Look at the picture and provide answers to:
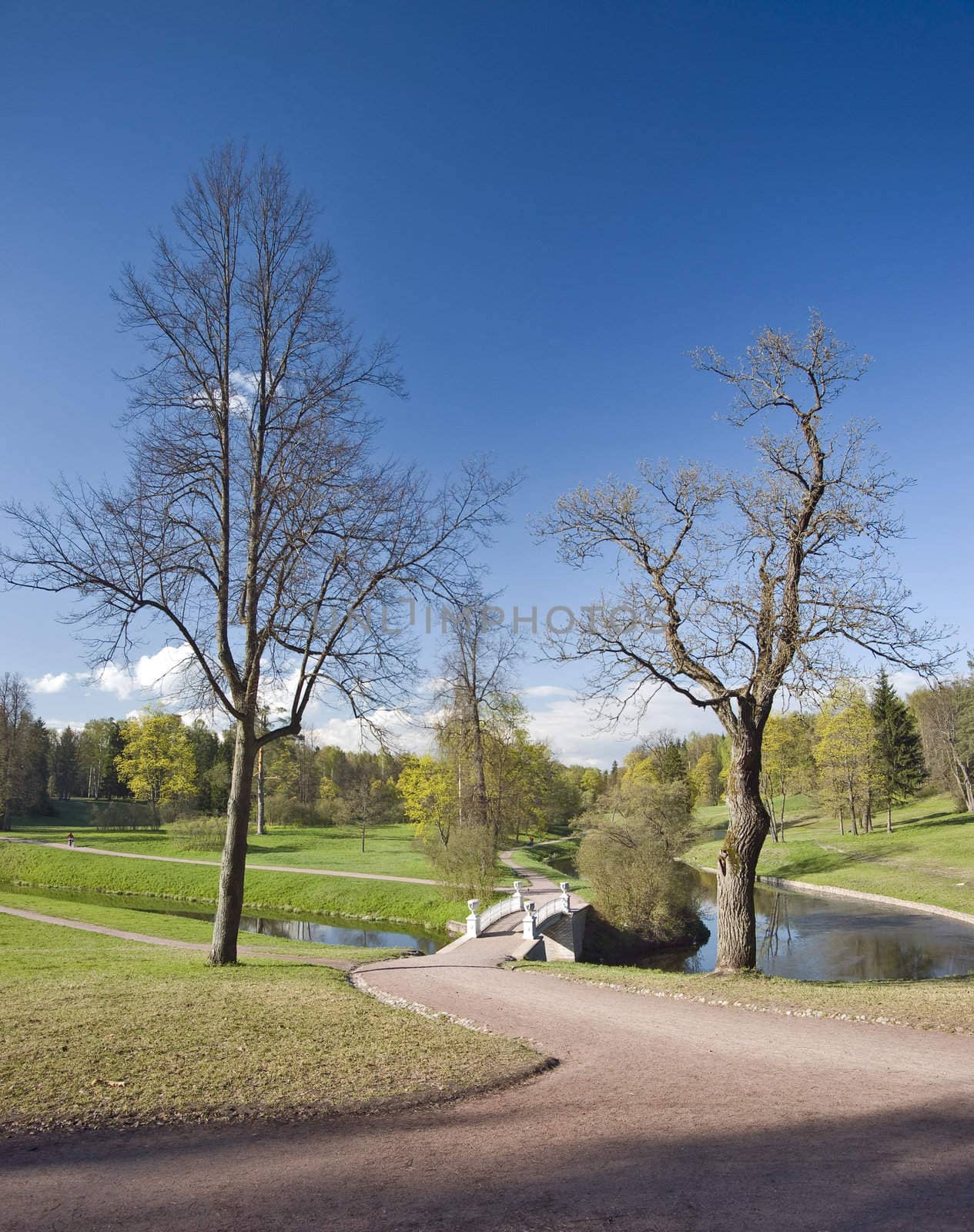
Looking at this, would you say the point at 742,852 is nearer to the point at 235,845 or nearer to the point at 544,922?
the point at 235,845

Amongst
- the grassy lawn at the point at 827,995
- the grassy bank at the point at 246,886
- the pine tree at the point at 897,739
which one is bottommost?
the grassy bank at the point at 246,886

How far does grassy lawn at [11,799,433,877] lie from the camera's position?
→ 4103 cm

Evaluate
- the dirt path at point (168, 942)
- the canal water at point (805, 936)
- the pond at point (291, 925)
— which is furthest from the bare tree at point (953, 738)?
the dirt path at point (168, 942)

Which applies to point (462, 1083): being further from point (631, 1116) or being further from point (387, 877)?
point (387, 877)

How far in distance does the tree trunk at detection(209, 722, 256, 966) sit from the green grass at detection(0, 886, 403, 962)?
15.7ft

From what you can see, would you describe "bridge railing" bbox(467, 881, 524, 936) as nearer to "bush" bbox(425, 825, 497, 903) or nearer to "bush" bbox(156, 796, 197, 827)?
"bush" bbox(425, 825, 497, 903)

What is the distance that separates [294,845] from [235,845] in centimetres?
4188

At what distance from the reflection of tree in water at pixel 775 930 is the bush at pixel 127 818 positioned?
4692 centimetres

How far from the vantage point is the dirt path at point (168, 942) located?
16427mm

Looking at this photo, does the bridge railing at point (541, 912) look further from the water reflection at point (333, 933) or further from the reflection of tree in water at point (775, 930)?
the reflection of tree in water at point (775, 930)

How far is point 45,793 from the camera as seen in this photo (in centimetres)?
7125

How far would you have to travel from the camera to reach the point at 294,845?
171ft

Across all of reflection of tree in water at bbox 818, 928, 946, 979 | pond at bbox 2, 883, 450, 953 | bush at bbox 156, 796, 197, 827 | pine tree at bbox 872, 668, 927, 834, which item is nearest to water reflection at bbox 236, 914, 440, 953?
pond at bbox 2, 883, 450, 953

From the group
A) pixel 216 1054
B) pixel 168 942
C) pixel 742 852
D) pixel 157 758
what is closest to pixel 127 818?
pixel 157 758
